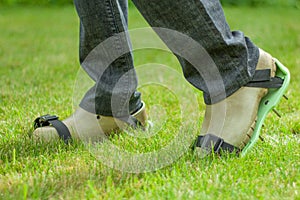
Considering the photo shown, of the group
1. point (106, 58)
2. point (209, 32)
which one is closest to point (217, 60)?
Result: point (209, 32)

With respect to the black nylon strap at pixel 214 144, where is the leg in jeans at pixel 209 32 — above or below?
above

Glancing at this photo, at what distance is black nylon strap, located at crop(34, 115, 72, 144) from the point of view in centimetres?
166

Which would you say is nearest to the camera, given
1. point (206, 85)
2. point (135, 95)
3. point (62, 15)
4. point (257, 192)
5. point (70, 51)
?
point (257, 192)

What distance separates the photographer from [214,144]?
1451 mm

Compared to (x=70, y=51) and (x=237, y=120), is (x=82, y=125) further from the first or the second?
(x=70, y=51)

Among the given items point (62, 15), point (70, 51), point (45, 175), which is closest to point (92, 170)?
point (45, 175)

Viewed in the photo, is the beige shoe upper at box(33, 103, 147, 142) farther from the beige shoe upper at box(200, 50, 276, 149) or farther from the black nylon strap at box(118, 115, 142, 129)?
the beige shoe upper at box(200, 50, 276, 149)

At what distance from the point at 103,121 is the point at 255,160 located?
0.52m

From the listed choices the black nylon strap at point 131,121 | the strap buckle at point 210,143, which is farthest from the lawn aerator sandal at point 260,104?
the black nylon strap at point 131,121

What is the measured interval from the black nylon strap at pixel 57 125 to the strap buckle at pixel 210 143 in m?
0.43

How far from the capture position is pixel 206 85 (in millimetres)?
1434

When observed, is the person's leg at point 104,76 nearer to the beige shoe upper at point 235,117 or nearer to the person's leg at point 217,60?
the person's leg at point 217,60

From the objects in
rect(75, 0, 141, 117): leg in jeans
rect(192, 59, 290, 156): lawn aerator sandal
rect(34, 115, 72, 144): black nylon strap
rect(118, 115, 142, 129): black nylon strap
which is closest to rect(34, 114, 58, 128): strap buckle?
rect(34, 115, 72, 144): black nylon strap

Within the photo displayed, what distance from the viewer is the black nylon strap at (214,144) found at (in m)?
1.45
